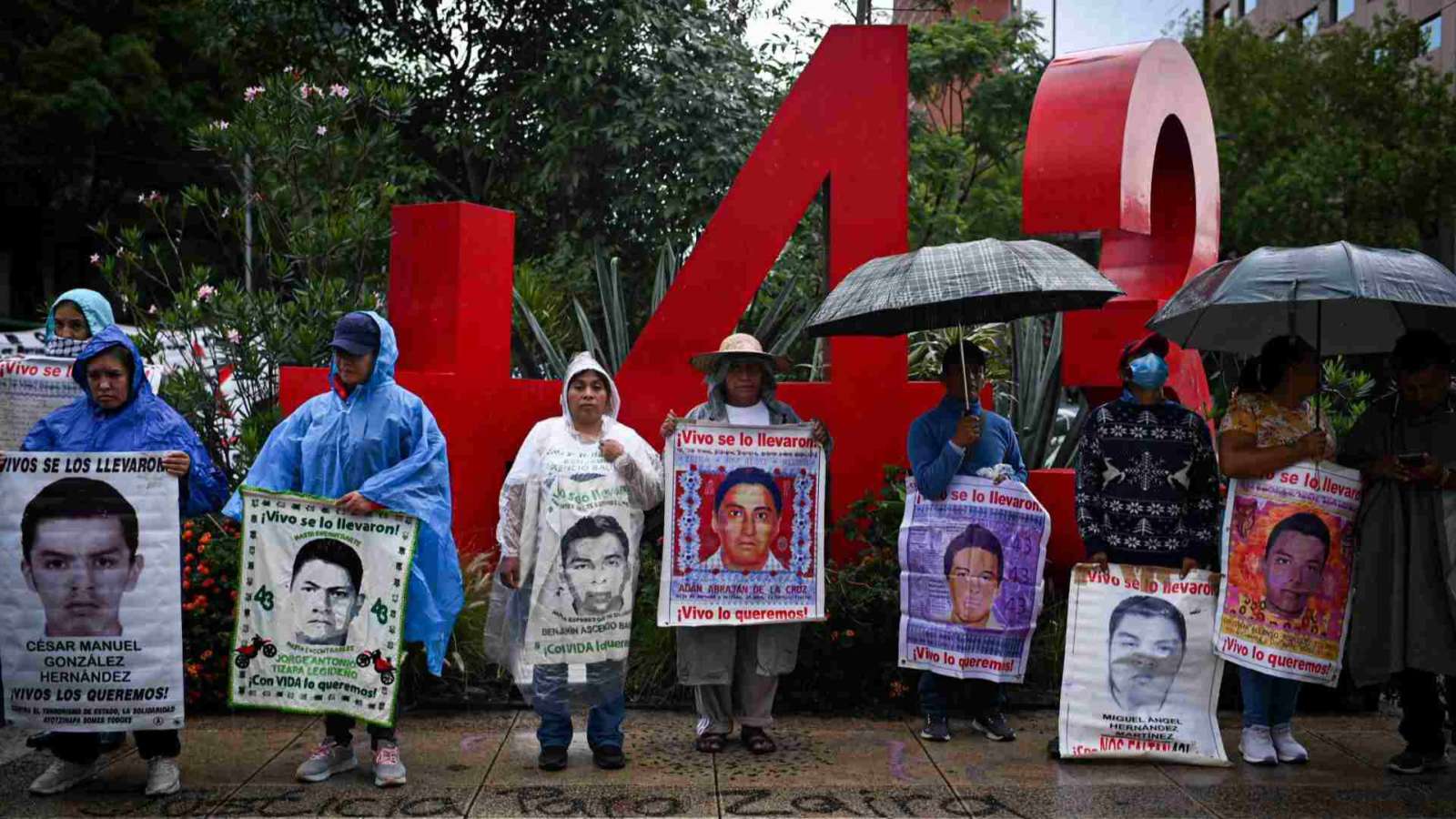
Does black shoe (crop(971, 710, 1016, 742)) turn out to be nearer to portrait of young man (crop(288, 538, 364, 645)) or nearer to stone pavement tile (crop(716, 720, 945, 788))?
stone pavement tile (crop(716, 720, 945, 788))

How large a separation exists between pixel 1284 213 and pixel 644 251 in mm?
16020

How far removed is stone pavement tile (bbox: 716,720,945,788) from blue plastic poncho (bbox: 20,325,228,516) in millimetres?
2360

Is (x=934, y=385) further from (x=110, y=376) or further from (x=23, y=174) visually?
(x=23, y=174)

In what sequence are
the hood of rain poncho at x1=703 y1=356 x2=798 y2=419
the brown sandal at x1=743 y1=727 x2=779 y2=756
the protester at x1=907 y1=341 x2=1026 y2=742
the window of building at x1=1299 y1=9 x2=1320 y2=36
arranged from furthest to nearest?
the window of building at x1=1299 y1=9 x2=1320 y2=36 → the hood of rain poncho at x1=703 y1=356 x2=798 y2=419 → the protester at x1=907 y1=341 x2=1026 y2=742 → the brown sandal at x1=743 y1=727 x2=779 y2=756

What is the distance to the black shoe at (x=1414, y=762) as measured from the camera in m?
5.66

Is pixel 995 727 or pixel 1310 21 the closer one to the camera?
pixel 995 727

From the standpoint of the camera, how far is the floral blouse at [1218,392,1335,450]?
227 inches

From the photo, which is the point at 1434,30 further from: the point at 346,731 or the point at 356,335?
the point at 346,731

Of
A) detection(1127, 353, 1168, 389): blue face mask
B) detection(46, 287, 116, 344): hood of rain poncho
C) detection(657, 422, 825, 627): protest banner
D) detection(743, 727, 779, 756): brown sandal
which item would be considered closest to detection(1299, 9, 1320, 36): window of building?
detection(1127, 353, 1168, 389): blue face mask

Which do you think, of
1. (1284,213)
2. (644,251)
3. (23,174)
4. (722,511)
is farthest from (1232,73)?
(722,511)

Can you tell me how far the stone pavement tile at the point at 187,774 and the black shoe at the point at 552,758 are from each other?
117 cm

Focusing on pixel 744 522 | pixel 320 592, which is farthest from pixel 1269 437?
pixel 320 592

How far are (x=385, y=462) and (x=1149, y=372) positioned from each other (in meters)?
3.12

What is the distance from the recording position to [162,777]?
5301 millimetres
